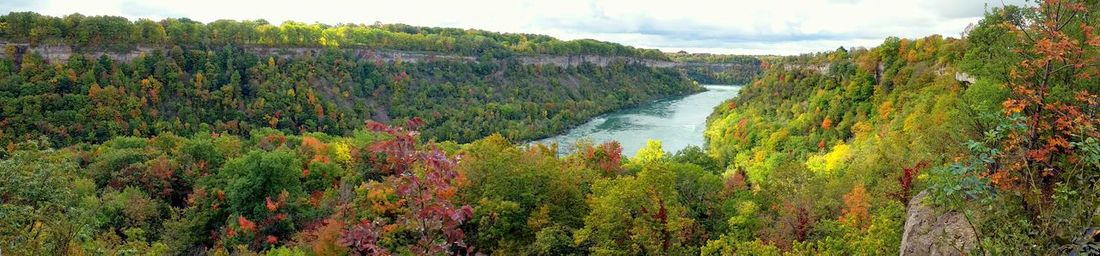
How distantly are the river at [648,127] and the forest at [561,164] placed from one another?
237 inches

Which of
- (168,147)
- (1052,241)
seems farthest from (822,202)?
(168,147)

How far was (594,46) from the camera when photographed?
15250 cm

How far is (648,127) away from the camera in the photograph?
9188 centimetres

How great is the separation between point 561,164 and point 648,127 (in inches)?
2690

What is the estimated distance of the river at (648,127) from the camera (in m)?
76.9

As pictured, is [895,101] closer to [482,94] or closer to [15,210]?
[15,210]

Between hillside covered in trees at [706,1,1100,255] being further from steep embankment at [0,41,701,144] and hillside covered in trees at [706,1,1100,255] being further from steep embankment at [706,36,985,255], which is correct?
steep embankment at [0,41,701,144]

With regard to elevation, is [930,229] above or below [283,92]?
above

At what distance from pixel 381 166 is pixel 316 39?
221 feet

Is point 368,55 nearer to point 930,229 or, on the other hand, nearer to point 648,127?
point 648,127

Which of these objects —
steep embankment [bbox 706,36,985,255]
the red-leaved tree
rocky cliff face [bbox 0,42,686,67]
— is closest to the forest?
the red-leaved tree

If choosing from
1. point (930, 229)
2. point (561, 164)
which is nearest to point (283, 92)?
point (561, 164)

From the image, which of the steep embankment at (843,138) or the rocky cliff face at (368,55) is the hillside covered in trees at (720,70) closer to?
the rocky cliff face at (368,55)

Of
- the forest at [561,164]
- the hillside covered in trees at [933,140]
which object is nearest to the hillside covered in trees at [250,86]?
the forest at [561,164]
